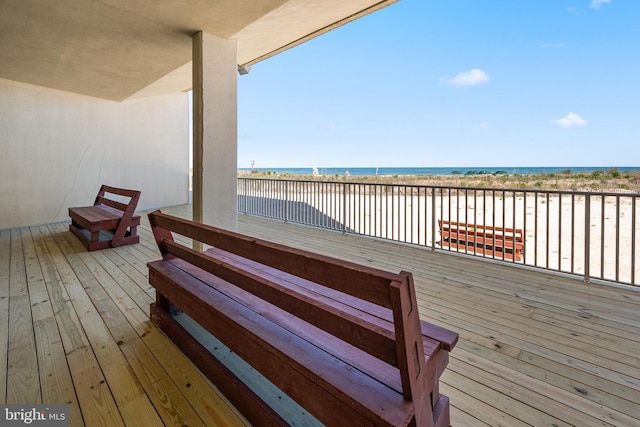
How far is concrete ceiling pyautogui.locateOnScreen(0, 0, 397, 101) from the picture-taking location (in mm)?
2758

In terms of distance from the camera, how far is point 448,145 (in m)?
39.6

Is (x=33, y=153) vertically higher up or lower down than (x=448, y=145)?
Answer: lower down

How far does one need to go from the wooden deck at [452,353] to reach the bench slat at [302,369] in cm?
37

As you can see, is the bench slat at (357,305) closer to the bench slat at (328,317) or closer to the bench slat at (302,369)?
the bench slat at (328,317)

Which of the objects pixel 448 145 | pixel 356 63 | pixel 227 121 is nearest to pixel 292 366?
pixel 227 121

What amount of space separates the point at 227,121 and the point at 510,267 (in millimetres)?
3735

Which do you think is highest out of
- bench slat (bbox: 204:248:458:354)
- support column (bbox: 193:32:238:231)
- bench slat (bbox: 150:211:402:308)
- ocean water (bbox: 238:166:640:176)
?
ocean water (bbox: 238:166:640:176)

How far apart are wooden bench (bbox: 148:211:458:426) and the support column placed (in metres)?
1.67

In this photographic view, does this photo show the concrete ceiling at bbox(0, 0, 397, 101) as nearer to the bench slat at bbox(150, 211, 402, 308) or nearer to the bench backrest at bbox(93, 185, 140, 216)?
the bench backrest at bbox(93, 185, 140, 216)

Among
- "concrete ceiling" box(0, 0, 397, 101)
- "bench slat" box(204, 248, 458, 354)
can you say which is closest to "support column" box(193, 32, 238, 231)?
"concrete ceiling" box(0, 0, 397, 101)

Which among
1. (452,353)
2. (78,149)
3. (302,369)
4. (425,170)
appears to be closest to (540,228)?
(452,353)

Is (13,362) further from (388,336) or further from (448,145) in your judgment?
(448,145)

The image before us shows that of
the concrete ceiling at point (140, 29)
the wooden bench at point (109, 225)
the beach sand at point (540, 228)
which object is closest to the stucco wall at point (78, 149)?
the concrete ceiling at point (140, 29)

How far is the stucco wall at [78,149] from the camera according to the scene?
536 cm
